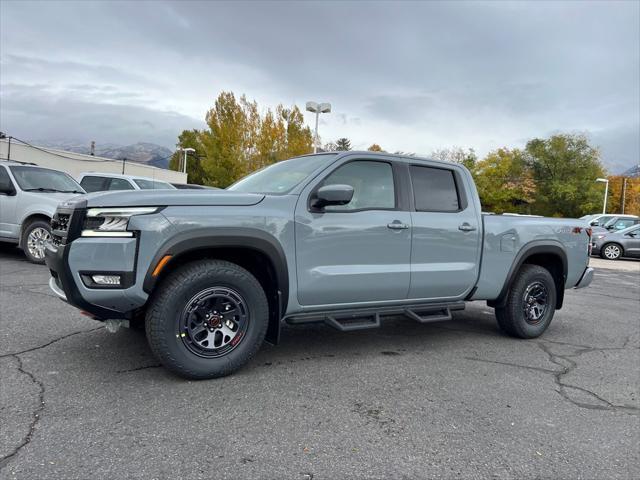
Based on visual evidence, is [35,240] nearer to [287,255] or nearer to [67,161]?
[287,255]

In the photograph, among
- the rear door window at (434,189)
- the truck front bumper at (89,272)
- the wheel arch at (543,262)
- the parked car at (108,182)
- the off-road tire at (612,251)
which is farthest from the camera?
the off-road tire at (612,251)

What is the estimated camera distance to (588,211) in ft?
176

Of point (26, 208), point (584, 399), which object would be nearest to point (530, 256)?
point (584, 399)

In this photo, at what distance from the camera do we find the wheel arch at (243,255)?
135 inches

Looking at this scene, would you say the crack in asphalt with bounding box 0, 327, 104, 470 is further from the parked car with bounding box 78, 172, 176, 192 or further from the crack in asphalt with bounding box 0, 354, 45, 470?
the parked car with bounding box 78, 172, 176, 192

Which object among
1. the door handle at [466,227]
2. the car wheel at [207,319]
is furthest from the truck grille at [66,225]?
the door handle at [466,227]

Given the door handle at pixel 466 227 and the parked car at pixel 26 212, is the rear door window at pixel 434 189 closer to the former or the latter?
the door handle at pixel 466 227

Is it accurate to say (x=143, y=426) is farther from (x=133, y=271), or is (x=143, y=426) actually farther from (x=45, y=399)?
(x=133, y=271)

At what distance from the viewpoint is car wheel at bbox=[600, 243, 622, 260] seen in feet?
64.6

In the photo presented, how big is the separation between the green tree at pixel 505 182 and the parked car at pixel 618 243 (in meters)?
41.2

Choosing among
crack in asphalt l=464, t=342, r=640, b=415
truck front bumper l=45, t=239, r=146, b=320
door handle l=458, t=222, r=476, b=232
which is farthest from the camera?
→ door handle l=458, t=222, r=476, b=232

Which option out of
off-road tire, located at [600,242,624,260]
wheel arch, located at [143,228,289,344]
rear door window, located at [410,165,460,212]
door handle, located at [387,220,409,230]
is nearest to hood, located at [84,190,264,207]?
wheel arch, located at [143,228,289,344]

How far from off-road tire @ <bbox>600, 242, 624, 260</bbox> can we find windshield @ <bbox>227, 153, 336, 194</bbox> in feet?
62.9

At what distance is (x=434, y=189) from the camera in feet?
16.2
